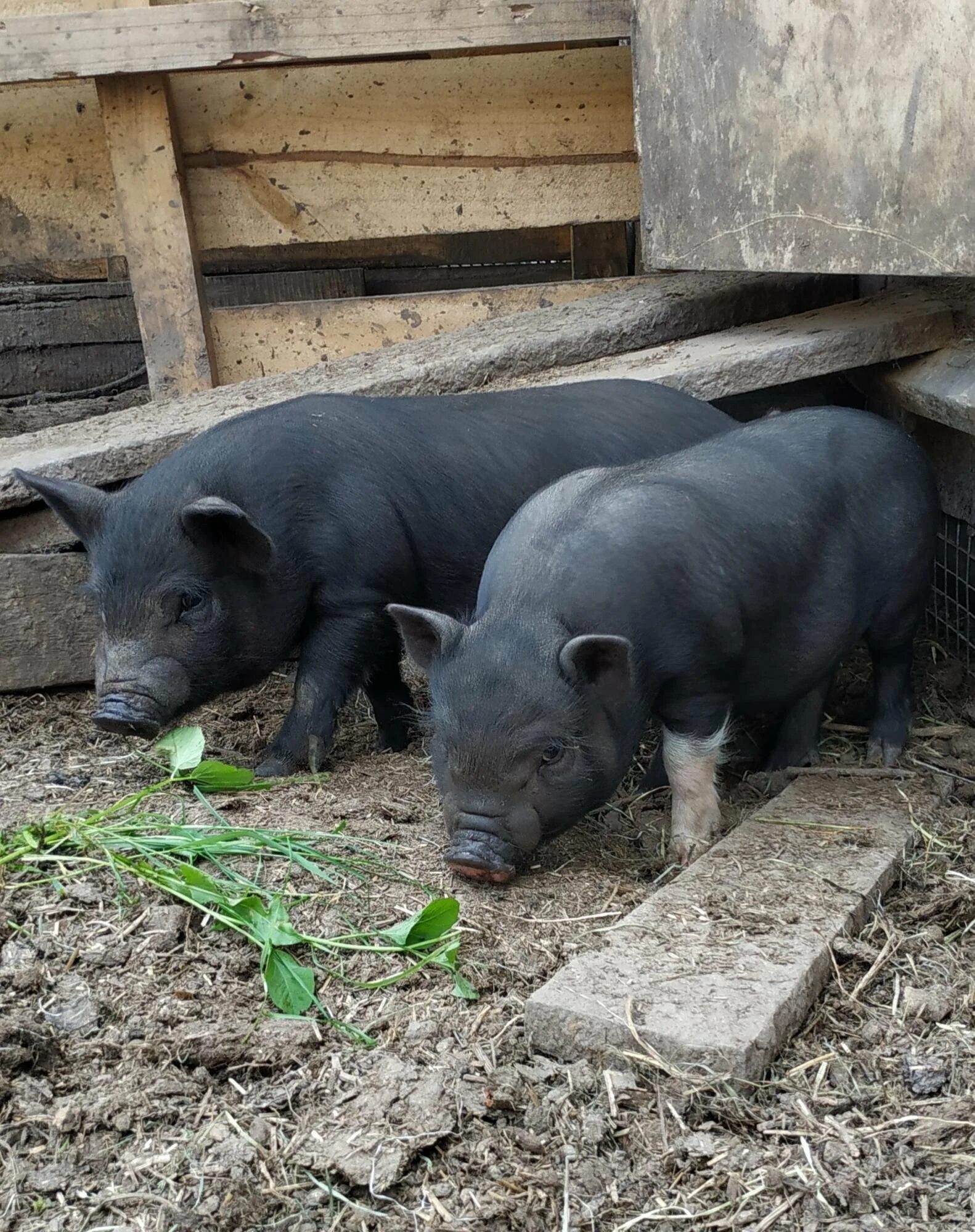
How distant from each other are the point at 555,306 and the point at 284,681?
2.00m

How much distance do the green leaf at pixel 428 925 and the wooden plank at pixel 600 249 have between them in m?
4.36

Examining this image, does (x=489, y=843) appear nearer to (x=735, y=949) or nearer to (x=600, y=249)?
(x=735, y=949)

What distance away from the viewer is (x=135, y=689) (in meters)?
4.43

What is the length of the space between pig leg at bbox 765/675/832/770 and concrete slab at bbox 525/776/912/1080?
2.16 feet

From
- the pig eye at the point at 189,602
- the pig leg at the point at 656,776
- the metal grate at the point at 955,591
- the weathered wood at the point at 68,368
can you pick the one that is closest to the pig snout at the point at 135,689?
the pig eye at the point at 189,602

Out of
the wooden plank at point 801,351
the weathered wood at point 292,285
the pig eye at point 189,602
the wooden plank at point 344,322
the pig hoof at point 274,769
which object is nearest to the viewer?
the pig eye at point 189,602

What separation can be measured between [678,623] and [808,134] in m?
1.84

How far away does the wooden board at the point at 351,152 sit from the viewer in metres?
6.00

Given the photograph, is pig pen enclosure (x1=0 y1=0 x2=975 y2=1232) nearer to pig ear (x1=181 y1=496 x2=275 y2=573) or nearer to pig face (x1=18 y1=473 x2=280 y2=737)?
pig face (x1=18 y1=473 x2=280 y2=737)

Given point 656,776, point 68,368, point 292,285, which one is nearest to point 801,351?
point 656,776

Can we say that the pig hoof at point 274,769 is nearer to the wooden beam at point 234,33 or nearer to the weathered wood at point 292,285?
the wooden beam at point 234,33

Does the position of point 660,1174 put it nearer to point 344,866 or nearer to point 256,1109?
point 256,1109

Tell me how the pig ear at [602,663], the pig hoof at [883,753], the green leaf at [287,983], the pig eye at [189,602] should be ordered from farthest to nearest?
the pig hoof at [883,753]
the pig eye at [189,602]
the pig ear at [602,663]
the green leaf at [287,983]

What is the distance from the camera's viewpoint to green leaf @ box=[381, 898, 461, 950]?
3.32 metres
